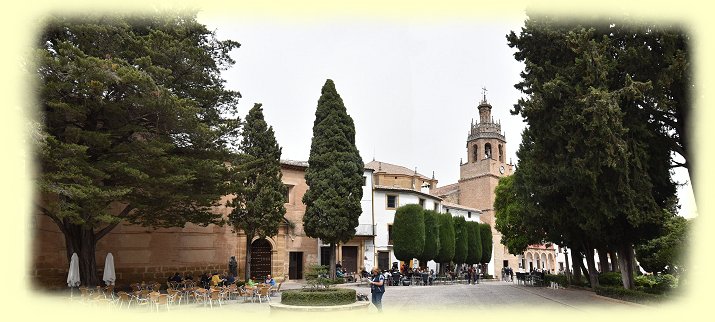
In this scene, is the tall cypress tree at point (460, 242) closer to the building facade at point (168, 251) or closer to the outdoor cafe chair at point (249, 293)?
the building facade at point (168, 251)

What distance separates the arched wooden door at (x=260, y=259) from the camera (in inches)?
1163

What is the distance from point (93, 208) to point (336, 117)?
1659 cm

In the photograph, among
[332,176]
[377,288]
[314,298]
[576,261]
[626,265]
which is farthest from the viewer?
[576,261]

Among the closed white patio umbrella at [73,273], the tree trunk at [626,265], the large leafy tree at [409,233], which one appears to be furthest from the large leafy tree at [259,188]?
the tree trunk at [626,265]

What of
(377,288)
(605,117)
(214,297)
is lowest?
(214,297)

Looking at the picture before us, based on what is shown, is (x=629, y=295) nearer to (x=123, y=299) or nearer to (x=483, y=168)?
(x=123, y=299)

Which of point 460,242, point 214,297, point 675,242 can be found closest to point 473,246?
point 460,242

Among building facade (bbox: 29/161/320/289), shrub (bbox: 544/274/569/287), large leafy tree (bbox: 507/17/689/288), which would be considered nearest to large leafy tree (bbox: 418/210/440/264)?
shrub (bbox: 544/274/569/287)

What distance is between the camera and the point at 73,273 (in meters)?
16.9

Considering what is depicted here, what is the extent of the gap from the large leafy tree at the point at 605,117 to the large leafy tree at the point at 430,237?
19.0 m

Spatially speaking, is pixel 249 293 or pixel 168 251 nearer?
pixel 249 293

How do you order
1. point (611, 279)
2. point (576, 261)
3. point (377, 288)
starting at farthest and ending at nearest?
point (576, 261), point (611, 279), point (377, 288)

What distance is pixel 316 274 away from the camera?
15891mm

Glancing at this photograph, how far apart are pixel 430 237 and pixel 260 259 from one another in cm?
1357
